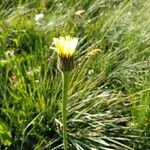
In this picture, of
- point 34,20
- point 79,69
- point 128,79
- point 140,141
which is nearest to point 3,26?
point 34,20

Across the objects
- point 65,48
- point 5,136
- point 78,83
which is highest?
point 78,83

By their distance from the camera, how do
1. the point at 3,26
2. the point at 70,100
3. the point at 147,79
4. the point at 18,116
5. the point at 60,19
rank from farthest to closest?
the point at 60,19 → the point at 3,26 → the point at 147,79 → the point at 70,100 → the point at 18,116

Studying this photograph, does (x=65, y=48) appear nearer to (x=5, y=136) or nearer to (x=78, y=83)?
(x=5, y=136)

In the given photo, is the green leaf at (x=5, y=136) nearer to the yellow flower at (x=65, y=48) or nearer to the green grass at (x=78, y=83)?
the green grass at (x=78, y=83)

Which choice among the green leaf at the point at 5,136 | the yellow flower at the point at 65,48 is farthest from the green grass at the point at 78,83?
the yellow flower at the point at 65,48

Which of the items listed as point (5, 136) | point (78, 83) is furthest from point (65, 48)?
point (78, 83)

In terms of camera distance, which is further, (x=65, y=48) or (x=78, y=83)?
(x=78, y=83)

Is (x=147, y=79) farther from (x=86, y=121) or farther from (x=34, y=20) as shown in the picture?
(x=34, y=20)

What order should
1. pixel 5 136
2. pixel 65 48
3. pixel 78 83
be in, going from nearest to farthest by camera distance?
pixel 65 48 < pixel 5 136 < pixel 78 83
